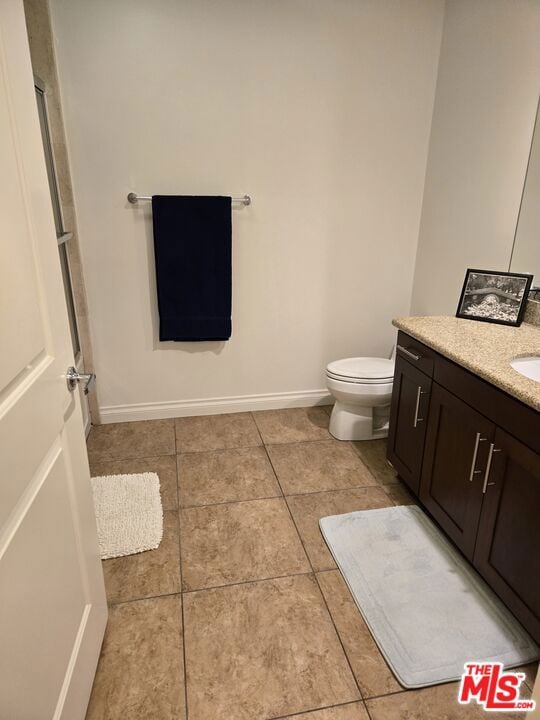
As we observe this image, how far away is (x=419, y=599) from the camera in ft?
5.69

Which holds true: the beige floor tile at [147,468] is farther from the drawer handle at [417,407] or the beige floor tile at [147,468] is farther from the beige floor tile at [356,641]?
the drawer handle at [417,407]

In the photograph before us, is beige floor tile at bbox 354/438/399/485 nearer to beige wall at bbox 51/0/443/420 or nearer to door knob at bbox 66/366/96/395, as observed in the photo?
beige wall at bbox 51/0/443/420

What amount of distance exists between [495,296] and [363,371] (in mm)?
782

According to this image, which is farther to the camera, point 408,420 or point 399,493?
point 399,493

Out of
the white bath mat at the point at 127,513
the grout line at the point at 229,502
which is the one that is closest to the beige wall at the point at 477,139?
the grout line at the point at 229,502

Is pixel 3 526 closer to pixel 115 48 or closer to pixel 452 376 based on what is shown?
pixel 452 376

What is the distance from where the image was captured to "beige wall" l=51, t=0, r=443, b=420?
247 cm

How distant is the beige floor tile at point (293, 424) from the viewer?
2.89m

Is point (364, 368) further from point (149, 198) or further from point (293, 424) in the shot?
point (149, 198)

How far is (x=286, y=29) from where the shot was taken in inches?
100

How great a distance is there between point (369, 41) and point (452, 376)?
199cm

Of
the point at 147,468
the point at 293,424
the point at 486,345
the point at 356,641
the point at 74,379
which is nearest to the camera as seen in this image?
the point at 74,379

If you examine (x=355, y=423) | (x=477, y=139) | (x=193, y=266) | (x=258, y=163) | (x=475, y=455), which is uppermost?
(x=477, y=139)

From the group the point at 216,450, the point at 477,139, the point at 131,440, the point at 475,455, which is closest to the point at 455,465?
the point at 475,455
